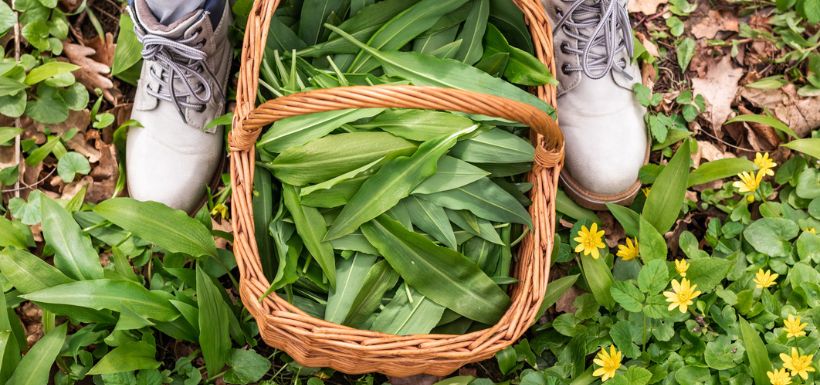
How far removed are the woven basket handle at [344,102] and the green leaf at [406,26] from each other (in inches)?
7.8

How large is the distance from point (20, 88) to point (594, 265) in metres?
1.31

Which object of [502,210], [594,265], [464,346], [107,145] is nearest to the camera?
[464,346]

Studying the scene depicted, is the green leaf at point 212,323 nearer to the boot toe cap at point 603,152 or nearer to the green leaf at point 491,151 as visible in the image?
the green leaf at point 491,151

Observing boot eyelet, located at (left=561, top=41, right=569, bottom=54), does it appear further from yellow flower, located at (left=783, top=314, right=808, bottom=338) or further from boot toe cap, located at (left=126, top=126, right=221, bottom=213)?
boot toe cap, located at (left=126, top=126, right=221, bottom=213)

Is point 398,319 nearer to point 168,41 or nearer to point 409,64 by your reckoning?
point 409,64

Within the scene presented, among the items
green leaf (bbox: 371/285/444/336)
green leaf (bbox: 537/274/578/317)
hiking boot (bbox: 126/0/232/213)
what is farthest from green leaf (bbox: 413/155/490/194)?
hiking boot (bbox: 126/0/232/213)

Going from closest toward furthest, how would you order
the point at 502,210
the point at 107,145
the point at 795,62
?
the point at 502,210 < the point at 107,145 < the point at 795,62

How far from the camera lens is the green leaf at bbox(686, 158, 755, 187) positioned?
1525mm

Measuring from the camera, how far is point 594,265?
147 centimetres

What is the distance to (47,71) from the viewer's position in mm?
1552

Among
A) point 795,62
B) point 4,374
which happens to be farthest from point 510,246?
point 4,374

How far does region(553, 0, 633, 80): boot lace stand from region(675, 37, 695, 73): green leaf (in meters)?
0.24

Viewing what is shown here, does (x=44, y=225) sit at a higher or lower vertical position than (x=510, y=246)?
higher

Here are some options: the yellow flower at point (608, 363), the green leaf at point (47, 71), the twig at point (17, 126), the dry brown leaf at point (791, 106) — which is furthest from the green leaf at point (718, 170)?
the twig at point (17, 126)
